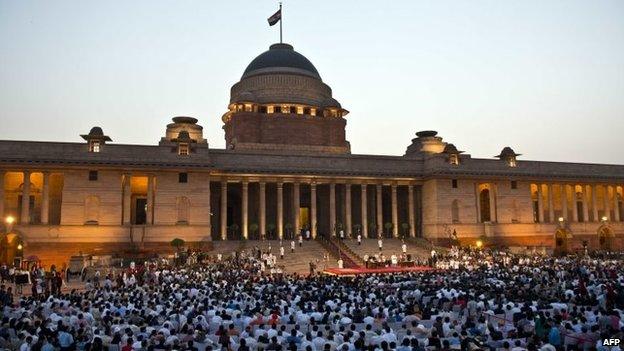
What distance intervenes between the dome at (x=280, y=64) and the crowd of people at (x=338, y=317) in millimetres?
42191

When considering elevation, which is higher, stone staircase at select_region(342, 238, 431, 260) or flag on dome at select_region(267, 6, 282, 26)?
flag on dome at select_region(267, 6, 282, 26)

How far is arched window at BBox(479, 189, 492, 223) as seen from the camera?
63438 mm

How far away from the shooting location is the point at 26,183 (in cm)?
4722

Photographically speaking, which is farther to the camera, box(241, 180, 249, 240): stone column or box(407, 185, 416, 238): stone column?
box(407, 185, 416, 238): stone column

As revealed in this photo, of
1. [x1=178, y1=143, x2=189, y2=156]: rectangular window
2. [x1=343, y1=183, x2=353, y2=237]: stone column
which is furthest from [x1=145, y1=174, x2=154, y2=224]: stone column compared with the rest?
[x1=343, y1=183, x2=353, y2=237]: stone column

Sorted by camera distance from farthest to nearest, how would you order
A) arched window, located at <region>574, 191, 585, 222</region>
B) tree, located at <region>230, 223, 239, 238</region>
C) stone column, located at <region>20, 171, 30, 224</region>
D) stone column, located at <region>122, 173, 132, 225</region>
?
1. arched window, located at <region>574, 191, 585, 222</region>
2. tree, located at <region>230, 223, 239, 238</region>
3. stone column, located at <region>122, 173, 132, 225</region>
4. stone column, located at <region>20, 171, 30, 224</region>

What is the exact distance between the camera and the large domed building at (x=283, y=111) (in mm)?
63438

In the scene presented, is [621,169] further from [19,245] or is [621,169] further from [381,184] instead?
[19,245]

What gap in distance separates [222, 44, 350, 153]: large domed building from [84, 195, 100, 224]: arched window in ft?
60.9

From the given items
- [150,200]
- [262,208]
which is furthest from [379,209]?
[150,200]

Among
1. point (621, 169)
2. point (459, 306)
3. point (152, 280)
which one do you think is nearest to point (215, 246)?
point (152, 280)

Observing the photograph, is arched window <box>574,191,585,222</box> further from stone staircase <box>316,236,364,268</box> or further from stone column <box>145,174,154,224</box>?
stone column <box>145,174,154,224</box>

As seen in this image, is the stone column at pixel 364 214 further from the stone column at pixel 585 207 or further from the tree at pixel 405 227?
the stone column at pixel 585 207

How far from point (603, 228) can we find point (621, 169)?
29.2 feet
